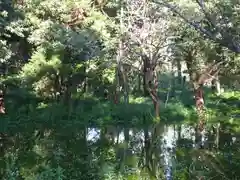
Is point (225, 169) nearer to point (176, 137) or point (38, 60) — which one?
point (176, 137)

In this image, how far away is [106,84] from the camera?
116ft

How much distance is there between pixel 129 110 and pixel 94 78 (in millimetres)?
4021

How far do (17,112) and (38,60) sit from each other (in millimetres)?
4248

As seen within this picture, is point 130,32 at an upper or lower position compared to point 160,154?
upper

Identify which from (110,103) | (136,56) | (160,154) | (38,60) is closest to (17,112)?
(38,60)

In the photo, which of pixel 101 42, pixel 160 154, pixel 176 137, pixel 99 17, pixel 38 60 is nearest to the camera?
pixel 160 154

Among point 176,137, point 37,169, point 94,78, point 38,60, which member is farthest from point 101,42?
point 37,169

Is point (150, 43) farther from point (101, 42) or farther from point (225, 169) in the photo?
point (225, 169)

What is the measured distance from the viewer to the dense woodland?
19.7m

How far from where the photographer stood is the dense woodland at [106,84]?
1967 centimetres

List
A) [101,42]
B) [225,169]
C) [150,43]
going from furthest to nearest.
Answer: [101,42] < [150,43] < [225,169]

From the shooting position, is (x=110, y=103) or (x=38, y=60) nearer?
(x=38, y=60)

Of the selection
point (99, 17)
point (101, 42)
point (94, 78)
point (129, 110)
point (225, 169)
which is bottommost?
point (225, 169)

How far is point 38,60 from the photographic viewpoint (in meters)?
30.8
